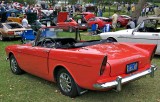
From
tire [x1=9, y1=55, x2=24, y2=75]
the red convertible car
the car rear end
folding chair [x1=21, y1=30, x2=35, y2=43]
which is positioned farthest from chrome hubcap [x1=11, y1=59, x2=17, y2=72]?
folding chair [x1=21, y1=30, x2=35, y2=43]

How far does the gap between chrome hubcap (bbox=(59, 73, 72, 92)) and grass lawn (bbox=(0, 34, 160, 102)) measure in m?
0.19

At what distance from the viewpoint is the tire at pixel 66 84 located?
5496 mm

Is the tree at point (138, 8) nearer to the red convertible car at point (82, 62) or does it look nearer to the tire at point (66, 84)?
the red convertible car at point (82, 62)

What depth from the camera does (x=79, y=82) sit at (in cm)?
521

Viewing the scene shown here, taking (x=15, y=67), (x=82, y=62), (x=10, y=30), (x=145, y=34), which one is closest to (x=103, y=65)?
(x=82, y=62)

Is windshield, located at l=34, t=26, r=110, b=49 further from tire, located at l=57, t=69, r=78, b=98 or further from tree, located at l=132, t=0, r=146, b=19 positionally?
tree, located at l=132, t=0, r=146, b=19

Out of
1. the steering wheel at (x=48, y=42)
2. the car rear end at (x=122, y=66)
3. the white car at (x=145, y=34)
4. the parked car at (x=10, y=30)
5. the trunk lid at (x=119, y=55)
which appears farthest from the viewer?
the parked car at (x=10, y=30)

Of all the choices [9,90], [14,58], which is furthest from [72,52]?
[14,58]

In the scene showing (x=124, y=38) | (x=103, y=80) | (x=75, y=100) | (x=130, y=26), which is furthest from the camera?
(x=130, y=26)

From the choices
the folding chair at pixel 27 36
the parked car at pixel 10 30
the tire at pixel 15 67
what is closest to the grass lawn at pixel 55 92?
the tire at pixel 15 67

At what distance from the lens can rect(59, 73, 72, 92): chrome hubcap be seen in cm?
561

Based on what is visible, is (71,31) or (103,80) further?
(71,31)

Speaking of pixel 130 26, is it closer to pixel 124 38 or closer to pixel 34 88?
pixel 124 38

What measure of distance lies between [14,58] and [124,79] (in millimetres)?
3760
